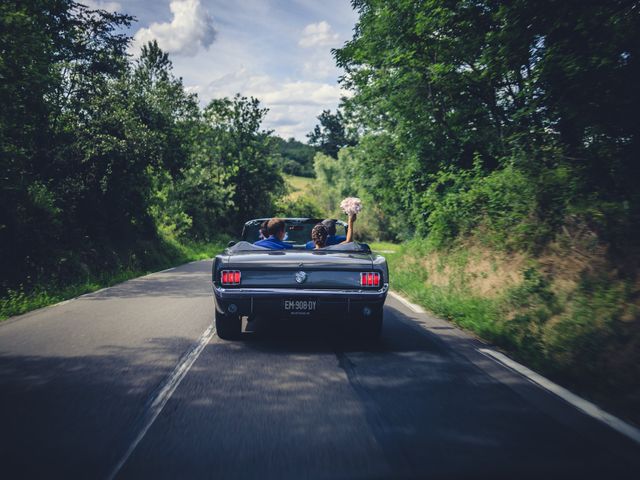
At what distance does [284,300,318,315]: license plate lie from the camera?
561 centimetres

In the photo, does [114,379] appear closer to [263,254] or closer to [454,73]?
[263,254]

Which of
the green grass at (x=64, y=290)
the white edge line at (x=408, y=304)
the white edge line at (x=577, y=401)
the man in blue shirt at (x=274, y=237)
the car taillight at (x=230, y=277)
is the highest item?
the man in blue shirt at (x=274, y=237)

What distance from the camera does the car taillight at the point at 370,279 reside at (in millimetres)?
5695

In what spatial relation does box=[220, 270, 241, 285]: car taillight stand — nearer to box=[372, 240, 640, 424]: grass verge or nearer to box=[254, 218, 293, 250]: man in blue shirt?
box=[254, 218, 293, 250]: man in blue shirt

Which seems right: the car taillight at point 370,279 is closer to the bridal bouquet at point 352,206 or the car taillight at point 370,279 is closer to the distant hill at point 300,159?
the bridal bouquet at point 352,206

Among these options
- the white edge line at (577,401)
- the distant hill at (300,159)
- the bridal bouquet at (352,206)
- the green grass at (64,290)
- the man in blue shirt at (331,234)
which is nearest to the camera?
the white edge line at (577,401)

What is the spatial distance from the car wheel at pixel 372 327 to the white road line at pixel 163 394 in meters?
1.90

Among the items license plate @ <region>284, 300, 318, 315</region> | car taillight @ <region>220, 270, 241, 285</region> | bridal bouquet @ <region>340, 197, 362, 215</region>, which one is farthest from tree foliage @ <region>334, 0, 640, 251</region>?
car taillight @ <region>220, 270, 241, 285</region>

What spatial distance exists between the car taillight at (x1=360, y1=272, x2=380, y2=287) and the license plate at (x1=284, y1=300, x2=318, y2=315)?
572mm

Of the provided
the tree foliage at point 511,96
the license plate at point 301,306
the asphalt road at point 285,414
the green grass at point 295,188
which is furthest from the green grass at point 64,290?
the green grass at point 295,188

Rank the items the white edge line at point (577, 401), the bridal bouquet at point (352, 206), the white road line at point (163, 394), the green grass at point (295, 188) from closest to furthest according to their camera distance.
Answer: the white road line at point (163, 394), the white edge line at point (577, 401), the bridal bouquet at point (352, 206), the green grass at point (295, 188)

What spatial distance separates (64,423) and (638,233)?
24.0 feet

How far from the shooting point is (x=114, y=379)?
4.58m

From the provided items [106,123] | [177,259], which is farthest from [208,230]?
[106,123]
